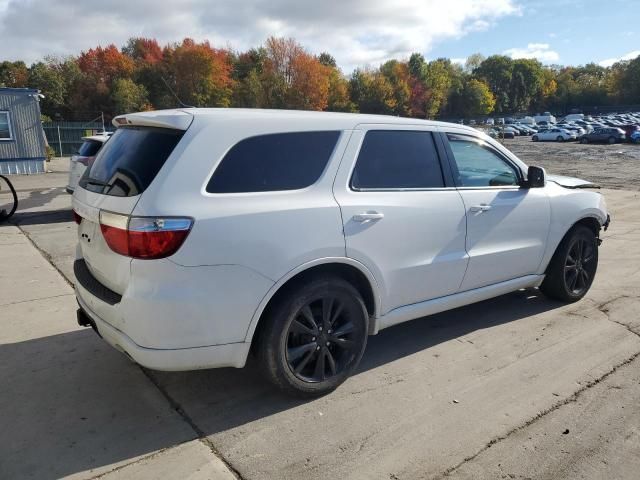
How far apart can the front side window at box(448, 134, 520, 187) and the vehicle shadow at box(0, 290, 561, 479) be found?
1.33m

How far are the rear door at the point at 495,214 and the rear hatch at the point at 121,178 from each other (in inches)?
86.7

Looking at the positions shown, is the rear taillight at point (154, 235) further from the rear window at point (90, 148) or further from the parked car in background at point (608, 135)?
the parked car in background at point (608, 135)

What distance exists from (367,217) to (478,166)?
1534mm

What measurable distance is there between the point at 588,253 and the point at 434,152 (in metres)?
2.37

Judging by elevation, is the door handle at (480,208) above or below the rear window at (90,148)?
below

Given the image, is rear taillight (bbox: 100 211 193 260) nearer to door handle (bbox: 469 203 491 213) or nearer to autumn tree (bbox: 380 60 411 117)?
door handle (bbox: 469 203 491 213)

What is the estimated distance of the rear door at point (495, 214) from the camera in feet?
13.1

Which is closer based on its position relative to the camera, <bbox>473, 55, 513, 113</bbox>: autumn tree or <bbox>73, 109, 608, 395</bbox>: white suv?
<bbox>73, 109, 608, 395</bbox>: white suv

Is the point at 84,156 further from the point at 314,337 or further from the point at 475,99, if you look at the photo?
the point at 475,99

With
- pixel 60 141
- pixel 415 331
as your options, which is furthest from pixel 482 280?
pixel 60 141

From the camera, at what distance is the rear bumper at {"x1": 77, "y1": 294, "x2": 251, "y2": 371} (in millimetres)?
2715

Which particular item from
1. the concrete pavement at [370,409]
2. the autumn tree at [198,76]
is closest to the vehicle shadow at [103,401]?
the concrete pavement at [370,409]

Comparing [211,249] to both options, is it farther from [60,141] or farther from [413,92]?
[413,92]

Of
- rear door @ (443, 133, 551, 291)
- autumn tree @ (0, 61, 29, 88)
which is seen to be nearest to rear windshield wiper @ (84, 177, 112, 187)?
rear door @ (443, 133, 551, 291)
